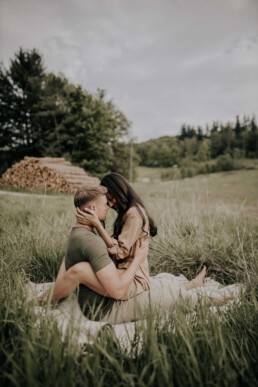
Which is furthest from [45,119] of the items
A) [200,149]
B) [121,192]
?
[200,149]

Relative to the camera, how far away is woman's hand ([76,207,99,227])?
7.36ft

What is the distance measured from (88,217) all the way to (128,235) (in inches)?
17.3

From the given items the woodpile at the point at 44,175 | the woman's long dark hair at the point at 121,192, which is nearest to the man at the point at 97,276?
the woman's long dark hair at the point at 121,192

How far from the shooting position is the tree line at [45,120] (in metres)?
21.3

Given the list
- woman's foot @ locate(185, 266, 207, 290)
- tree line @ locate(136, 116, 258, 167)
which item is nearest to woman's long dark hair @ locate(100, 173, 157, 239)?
woman's foot @ locate(185, 266, 207, 290)

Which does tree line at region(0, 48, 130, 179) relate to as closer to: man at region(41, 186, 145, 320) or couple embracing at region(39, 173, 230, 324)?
couple embracing at region(39, 173, 230, 324)

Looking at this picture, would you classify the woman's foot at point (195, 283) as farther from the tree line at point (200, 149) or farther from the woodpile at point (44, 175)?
the tree line at point (200, 149)

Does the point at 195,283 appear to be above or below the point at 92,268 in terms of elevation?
below

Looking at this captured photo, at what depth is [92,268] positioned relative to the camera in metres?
2.07

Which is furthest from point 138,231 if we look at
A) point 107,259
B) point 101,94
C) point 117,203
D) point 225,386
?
point 101,94

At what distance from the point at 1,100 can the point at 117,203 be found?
22.7 metres

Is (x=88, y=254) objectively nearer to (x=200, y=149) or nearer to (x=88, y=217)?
(x=88, y=217)

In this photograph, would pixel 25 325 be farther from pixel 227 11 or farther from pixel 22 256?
pixel 227 11

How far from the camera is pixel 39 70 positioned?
23.0 meters
